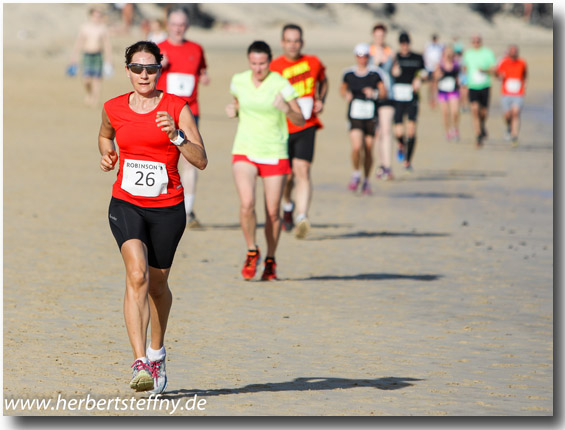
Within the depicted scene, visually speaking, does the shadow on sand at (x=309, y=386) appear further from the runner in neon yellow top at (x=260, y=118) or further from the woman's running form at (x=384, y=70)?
the woman's running form at (x=384, y=70)

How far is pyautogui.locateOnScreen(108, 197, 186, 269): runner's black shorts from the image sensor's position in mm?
6766

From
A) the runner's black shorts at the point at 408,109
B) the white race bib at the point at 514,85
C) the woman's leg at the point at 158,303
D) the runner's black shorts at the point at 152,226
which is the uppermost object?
the white race bib at the point at 514,85

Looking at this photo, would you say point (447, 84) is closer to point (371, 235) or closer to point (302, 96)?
point (371, 235)

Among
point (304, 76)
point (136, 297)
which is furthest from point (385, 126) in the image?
point (136, 297)

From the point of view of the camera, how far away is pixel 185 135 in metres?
6.74

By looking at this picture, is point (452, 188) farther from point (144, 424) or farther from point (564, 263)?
point (144, 424)

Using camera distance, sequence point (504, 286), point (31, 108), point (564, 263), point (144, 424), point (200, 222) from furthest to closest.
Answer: point (31, 108)
point (200, 222)
point (564, 263)
point (504, 286)
point (144, 424)

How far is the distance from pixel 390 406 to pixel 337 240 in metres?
6.28

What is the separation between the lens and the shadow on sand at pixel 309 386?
679 centimetres

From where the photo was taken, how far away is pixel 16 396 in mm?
6652

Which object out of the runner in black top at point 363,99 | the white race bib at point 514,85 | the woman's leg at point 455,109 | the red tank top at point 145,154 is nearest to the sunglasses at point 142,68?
the red tank top at point 145,154

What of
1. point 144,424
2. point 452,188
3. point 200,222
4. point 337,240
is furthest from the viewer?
point 452,188

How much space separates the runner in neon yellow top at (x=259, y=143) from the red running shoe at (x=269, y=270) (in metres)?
0.12

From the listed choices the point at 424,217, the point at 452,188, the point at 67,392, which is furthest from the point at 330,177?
the point at 67,392
